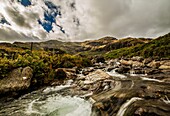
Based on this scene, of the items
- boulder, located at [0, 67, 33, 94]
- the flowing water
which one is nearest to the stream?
the flowing water

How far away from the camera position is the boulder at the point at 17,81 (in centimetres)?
2405

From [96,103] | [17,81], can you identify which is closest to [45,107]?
[96,103]

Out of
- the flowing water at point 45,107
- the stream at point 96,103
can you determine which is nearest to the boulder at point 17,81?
the stream at point 96,103

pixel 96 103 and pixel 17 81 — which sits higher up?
pixel 17 81

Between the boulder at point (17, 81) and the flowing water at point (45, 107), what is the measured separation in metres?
2.27

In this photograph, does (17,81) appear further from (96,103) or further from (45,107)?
(96,103)

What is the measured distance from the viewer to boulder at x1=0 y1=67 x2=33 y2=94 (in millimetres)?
24047

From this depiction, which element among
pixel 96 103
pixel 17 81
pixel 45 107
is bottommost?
pixel 45 107

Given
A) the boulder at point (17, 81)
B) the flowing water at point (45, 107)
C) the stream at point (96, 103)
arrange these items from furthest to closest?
1. the boulder at point (17, 81)
2. the flowing water at point (45, 107)
3. the stream at point (96, 103)

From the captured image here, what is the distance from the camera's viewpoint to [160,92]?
645 inches

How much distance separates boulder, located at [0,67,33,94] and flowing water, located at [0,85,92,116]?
2267mm

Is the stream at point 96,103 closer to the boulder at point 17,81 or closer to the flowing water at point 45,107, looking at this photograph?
the flowing water at point 45,107

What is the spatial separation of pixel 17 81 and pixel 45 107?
9.00 meters

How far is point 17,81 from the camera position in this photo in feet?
83.5
